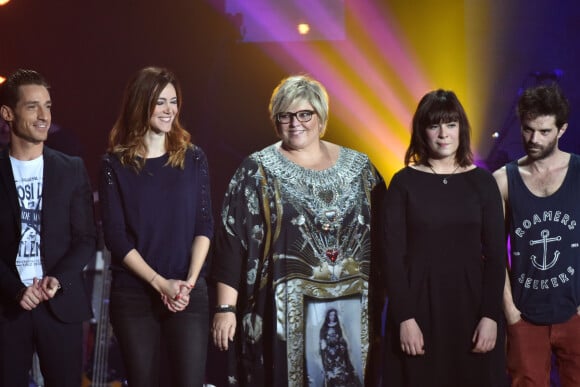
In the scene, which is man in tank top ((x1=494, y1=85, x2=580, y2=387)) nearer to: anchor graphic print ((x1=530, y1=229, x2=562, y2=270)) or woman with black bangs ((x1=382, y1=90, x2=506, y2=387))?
anchor graphic print ((x1=530, y1=229, x2=562, y2=270))

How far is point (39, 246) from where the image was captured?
3193mm

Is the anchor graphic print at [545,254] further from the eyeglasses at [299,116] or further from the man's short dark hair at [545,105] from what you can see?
the eyeglasses at [299,116]

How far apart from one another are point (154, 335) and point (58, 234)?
0.60m

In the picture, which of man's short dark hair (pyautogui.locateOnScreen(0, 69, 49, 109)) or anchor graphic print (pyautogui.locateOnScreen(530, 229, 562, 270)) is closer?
anchor graphic print (pyautogui.locateOnScreen(530, 229, 562, 270))

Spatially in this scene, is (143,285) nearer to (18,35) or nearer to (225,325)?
(225,325)

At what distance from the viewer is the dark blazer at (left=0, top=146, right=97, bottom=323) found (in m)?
3.12

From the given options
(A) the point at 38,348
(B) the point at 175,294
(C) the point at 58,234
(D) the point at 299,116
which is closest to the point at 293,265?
(B) the point at 175,294

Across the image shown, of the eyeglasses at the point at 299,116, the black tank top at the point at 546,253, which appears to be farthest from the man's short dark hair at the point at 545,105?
the eyeglasses at the point at 299,116

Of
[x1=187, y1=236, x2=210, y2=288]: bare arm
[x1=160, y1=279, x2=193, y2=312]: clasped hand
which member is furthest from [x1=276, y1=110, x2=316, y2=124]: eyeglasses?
[x1=160, y1=279, x2=193, y2=312]: clasped hand

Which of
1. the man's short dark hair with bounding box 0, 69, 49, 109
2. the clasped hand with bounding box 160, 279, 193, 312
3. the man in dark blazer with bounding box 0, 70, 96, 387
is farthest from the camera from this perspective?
the man's short dark hair with bounding box 0, 69, 49, 109

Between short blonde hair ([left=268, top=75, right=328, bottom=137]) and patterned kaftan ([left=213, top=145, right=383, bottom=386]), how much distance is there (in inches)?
9.2

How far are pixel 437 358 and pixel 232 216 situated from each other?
1.03m

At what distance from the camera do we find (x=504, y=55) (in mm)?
5031

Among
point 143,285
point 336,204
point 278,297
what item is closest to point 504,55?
point 336,204
